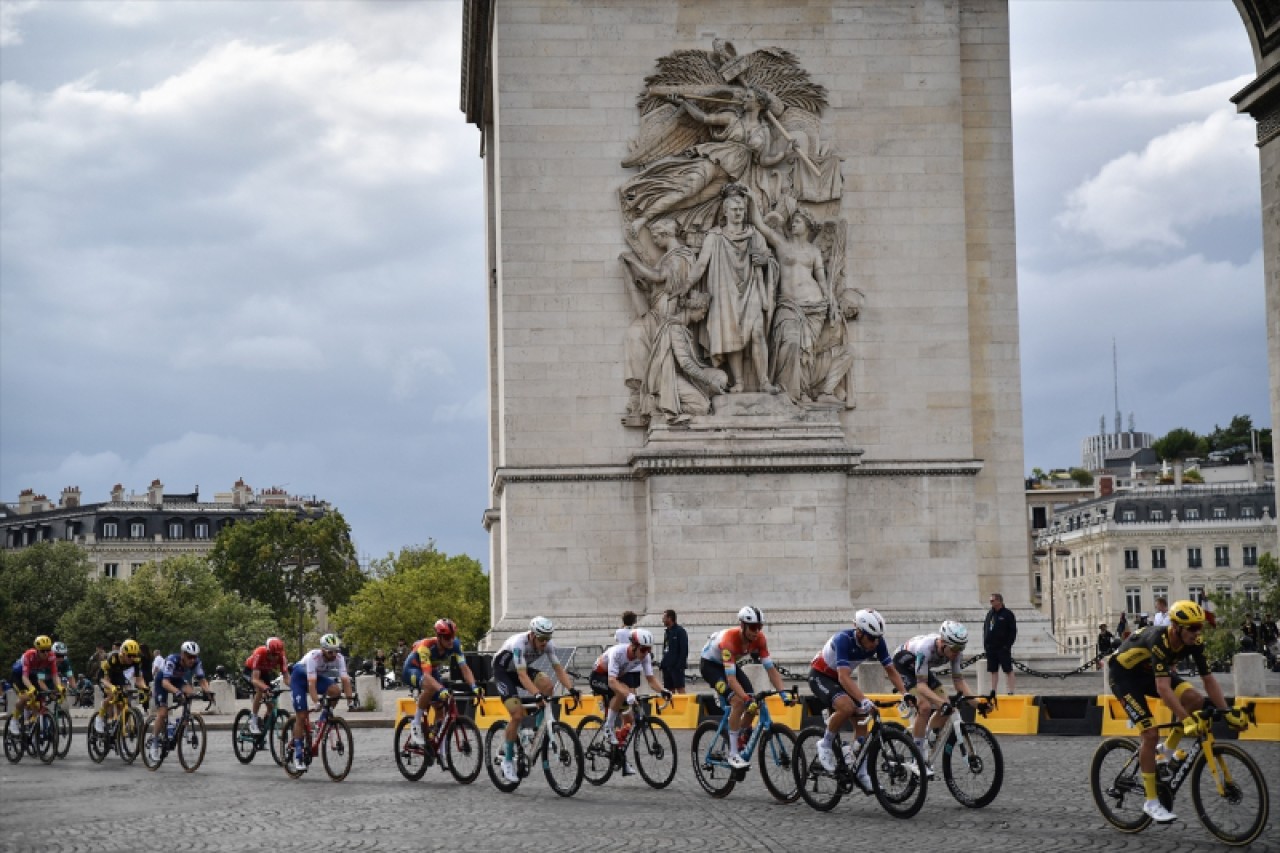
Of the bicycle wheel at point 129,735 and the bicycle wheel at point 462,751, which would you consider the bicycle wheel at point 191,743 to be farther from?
the bicycle wheel at point 462,751

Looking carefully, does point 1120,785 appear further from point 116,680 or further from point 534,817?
point 116,680

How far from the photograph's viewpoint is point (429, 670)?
2394 cm

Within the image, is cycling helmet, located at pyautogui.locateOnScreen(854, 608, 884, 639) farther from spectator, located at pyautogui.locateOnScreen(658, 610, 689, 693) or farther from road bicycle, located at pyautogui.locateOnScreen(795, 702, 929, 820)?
spectator, located at pyautogui.locateOnScreen(658, 610, 689, 693)

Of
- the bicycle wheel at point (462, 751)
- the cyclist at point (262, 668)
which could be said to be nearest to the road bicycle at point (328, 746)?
the bicycle wheel at point (462, 751)

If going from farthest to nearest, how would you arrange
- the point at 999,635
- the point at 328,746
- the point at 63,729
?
the point at 999,635
the point at 63,729
the point at 328,746

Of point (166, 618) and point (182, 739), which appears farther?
point (166, 618)

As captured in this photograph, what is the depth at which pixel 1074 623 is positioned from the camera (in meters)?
115

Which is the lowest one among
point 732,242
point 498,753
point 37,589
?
point 498,753

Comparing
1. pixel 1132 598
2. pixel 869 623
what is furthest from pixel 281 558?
pixel 869 623

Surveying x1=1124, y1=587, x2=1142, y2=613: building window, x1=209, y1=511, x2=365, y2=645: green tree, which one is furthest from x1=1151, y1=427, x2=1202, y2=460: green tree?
x1=209, y1=511, x2=365, y2=645: green tree

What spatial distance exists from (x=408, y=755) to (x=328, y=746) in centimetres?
109

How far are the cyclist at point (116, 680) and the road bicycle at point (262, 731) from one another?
174 cm

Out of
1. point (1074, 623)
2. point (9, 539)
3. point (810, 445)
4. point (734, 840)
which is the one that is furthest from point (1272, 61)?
point (9, 539)

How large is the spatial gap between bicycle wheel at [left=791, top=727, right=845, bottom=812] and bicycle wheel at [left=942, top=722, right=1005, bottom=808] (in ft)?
3.47
